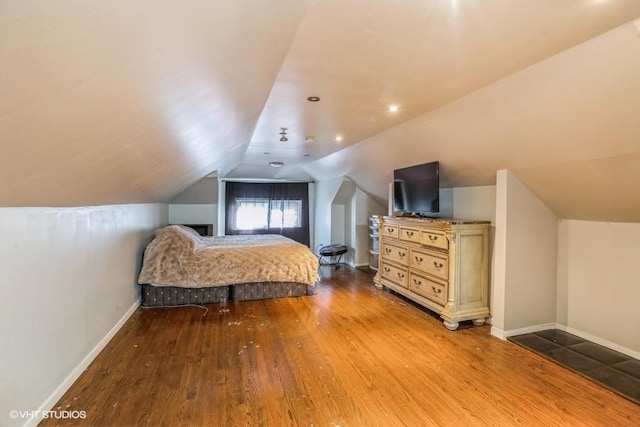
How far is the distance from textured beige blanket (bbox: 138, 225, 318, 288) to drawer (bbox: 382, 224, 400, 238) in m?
1.20

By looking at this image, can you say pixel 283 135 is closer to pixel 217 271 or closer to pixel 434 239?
pixel 217 271

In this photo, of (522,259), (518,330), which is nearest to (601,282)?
(522,259)

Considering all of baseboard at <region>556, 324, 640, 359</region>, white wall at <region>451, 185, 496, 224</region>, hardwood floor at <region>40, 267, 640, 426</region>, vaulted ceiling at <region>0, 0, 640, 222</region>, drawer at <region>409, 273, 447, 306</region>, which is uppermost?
vaulted ceiling at <region>0, 0, 640, 222</region>

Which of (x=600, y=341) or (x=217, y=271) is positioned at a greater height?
(x=217, y=271)

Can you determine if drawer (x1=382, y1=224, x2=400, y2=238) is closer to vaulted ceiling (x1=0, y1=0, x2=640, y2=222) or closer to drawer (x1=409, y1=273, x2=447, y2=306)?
drawer (x1=409, y1=273, x2=447, y2=306)

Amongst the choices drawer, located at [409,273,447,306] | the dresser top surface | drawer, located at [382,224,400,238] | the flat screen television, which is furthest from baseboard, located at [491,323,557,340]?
drawer, located at [382,224,400,238]

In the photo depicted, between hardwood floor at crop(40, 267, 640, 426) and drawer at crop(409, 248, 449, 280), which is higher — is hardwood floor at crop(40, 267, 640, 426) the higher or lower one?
the lower one

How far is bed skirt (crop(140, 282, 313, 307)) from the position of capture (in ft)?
13.3

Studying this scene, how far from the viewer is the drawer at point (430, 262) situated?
3541 millimetres

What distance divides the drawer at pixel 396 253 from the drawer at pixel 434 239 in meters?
0.44

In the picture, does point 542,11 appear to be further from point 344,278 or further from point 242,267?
point 344,278

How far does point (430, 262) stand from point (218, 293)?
9.36 feet

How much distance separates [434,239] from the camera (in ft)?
12.1

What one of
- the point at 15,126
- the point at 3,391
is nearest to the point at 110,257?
the point at 3,391
